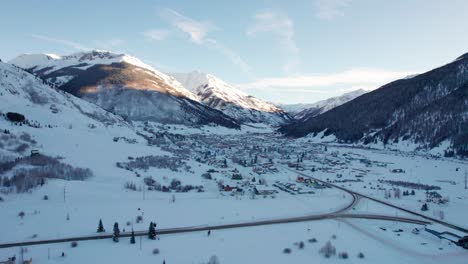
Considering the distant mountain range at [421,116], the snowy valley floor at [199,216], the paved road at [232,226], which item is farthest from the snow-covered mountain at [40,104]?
the distant mountain range at [421,116]

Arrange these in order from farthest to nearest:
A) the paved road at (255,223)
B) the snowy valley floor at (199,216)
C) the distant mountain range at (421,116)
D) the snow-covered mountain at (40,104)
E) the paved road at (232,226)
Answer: the distant mountain range at (421,116) → the snow-covered mountain at (40,104) → the paved road at (255,223) → the paved road at (232,226) → the snowy valley floor at (199,216)

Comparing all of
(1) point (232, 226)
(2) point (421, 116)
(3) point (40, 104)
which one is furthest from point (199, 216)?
(2) point (421, 116)

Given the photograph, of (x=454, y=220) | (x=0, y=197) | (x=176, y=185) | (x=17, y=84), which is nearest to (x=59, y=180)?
(x=0, y=197)

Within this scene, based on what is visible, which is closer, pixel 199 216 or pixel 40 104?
pixel 199 216

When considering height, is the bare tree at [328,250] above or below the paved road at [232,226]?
below

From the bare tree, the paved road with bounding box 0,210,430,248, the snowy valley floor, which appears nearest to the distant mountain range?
the snowy valley floor

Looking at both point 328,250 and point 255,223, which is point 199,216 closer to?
point 255,223

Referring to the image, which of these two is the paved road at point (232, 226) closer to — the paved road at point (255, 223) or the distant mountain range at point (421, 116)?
the paved road at point (255, 223)

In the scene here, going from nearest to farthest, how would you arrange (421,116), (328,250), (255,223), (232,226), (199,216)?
(328,250) < (232,226) < (255,223) < (199,216) < (421,116)

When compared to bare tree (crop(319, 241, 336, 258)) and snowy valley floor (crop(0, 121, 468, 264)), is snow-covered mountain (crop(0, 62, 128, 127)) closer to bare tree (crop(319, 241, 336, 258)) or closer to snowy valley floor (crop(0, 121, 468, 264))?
snowy valley floor (crop(0, 121, 468, 264))
